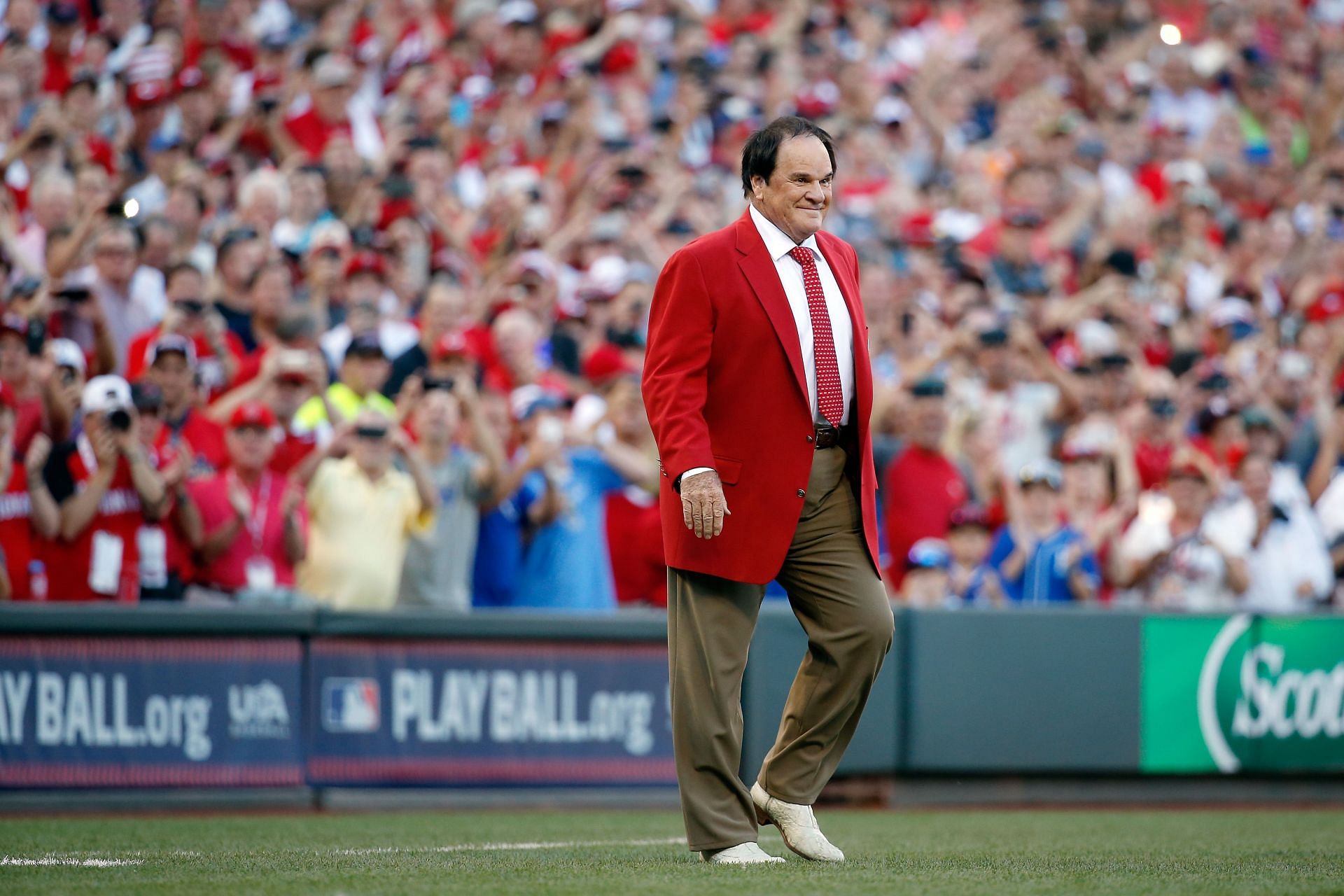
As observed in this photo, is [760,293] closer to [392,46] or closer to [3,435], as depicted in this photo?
[3,435]

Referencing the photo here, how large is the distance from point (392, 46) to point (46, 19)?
3.02 metres

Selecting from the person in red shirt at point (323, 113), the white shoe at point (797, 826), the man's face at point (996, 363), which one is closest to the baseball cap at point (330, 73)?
the person in red shirt at point (323, 113)

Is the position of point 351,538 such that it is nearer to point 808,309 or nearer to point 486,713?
point 486,713

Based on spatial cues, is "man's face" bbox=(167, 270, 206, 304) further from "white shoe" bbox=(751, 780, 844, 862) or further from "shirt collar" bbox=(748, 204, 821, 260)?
"white shoe" bbox=(751, 780, 844, 862)

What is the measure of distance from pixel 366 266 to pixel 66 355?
241cm

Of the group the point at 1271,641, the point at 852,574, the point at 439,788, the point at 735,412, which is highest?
the point at 735,412

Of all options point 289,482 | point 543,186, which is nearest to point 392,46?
point 543,186

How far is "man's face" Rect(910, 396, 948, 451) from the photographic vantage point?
1064cm

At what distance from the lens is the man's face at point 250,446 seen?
8.94 meters

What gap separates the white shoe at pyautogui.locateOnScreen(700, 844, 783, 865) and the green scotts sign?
4974 millimetres

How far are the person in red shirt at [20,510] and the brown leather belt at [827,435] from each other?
14.2ft

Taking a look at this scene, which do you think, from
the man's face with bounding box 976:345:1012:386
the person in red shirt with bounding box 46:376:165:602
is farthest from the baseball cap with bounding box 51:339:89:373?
the man's face with bounding box 976:345:1012:386

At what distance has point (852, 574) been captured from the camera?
559 centimetres

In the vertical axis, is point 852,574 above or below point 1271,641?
above
